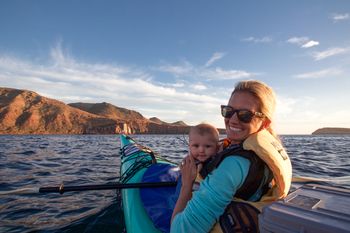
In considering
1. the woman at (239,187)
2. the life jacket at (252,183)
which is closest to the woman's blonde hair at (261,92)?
the woman at (239,187)

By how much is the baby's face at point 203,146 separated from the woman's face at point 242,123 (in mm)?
663

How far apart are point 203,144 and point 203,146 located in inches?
0.9

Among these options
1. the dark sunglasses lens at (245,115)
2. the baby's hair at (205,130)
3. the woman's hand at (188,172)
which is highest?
the dark sunglasses lens at (245,115)

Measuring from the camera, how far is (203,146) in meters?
2.88

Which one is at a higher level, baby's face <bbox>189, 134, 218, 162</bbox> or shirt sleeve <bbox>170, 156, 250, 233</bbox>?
baby's face <bbox>189, 134, 218, 162</bbox>

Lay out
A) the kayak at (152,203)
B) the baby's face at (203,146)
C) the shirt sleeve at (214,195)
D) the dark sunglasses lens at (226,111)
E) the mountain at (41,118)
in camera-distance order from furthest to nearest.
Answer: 1. the mountain at (41,118)
2. the kayak at (152,203)
3. the baby's face at (203,146)
4. the dark sunglasses lens at (226,111)
5. the shirt sleeve at (214,195)

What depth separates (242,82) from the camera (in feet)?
7.01

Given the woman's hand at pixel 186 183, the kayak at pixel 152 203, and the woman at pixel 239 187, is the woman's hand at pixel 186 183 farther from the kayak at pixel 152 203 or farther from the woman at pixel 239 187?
the kayak at pixel 152 203

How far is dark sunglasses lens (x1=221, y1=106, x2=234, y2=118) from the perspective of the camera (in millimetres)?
2180

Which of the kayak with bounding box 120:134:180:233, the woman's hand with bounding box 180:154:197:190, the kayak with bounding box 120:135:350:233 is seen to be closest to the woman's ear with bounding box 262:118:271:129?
the kayak with bounding box 120:135:350:233

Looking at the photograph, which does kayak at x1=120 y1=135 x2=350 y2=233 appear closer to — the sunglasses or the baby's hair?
the sunglasses

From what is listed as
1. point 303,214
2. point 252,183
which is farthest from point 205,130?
point 303,214

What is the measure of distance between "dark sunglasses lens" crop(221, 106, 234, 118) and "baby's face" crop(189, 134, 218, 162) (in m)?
0.66

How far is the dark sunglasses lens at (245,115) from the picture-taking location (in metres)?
2.09
